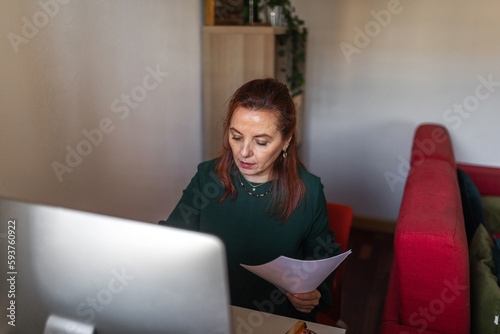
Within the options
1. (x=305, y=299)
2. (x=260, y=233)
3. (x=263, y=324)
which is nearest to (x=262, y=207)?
(x=260, y=233)

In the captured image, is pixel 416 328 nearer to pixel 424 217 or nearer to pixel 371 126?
pixel 424 217

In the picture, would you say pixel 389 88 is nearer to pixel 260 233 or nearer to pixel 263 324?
pixel 260 233

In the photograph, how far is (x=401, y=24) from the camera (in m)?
3.43

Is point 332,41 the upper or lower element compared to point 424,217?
upper

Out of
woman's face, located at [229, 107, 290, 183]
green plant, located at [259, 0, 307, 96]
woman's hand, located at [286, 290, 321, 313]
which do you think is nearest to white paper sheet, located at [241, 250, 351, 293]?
woman's hand, located at [286, 290, 321, 313]

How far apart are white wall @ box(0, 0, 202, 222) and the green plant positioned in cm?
53

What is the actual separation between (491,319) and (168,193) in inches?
69.6

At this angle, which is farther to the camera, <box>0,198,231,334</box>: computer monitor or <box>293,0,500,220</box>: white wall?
<box>293,0,500,220</box>: white wall

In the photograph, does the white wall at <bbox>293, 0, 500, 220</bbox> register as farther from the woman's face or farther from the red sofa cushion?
the woman's face

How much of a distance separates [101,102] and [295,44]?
58.7 inches

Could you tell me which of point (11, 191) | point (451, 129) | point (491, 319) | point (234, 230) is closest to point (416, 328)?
point (491, 319)

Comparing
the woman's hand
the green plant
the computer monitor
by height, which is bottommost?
the woman's hand

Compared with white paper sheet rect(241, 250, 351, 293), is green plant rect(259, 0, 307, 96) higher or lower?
higher

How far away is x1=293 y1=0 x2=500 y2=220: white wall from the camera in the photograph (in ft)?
10.9
